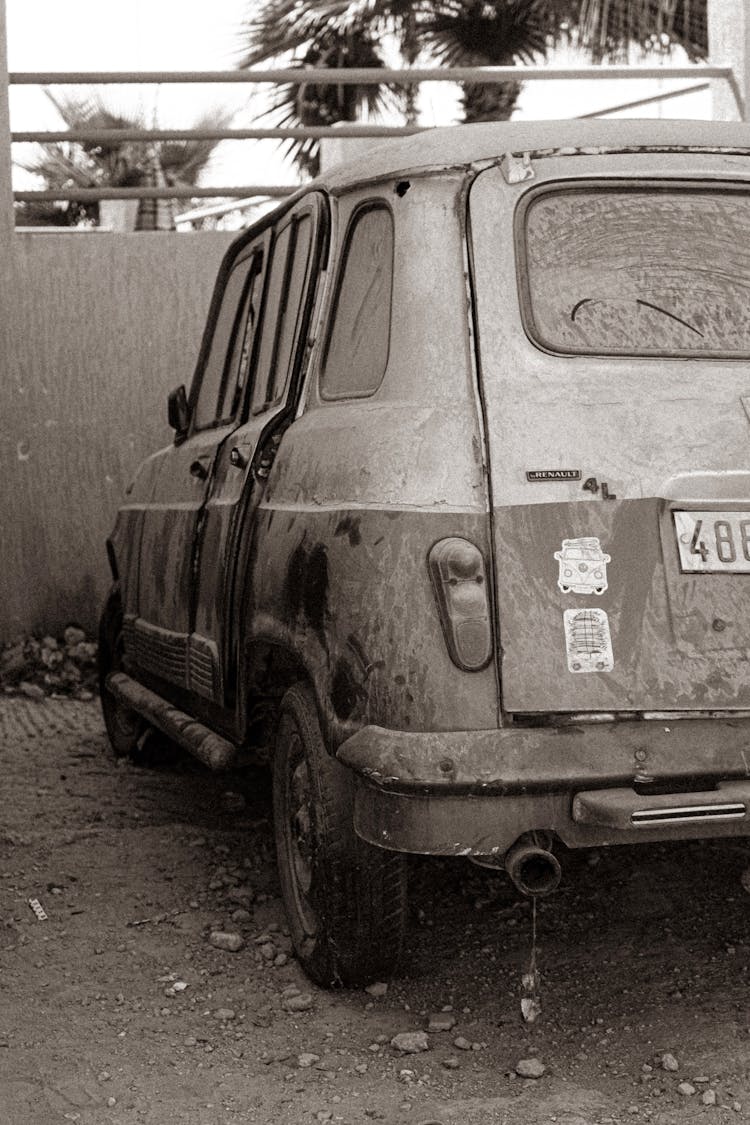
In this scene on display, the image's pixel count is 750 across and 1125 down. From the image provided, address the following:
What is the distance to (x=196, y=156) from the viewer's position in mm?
21281

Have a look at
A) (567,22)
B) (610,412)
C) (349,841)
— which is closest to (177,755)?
(349,841)

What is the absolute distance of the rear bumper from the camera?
3166 millimetres

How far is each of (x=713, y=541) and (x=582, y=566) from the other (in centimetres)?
30

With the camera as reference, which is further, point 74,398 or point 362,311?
point 74,398

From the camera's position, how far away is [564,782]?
3.16 metres

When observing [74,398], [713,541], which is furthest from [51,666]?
[713,541]

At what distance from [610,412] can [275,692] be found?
1.33 metres

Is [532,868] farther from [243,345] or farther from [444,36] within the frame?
[444,36]

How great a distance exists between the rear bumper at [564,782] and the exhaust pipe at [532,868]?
0.03 m

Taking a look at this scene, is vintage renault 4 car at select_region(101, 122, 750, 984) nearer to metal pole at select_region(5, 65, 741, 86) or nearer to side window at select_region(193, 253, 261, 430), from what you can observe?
side window at select_region(193, 253, 261, 430)

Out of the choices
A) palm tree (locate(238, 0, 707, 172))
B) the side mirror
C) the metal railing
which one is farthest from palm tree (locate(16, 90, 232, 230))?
the side mirror

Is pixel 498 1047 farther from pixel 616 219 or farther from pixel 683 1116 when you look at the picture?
pixel 616 219

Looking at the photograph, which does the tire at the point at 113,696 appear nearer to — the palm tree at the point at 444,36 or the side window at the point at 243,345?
the side window at the point at 243,345

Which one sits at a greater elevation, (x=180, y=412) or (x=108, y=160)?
(x=108, y=160)
